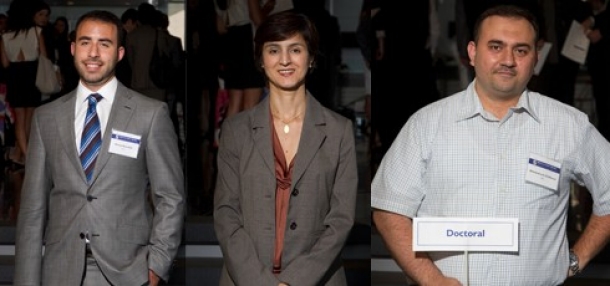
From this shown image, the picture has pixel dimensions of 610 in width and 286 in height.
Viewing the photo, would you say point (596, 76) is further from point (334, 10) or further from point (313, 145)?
point (313, 145)

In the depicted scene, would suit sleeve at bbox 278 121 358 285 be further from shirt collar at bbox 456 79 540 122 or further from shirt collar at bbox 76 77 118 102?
shirt collar at bbox 76 77 118 102

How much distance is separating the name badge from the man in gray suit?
1.29 m

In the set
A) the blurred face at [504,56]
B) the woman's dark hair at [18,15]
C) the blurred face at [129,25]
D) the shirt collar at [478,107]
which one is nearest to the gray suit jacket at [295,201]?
the shirt collar at [478,107]

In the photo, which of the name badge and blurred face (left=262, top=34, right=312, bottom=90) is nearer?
the name badge

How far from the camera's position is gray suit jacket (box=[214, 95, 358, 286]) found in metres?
4.23

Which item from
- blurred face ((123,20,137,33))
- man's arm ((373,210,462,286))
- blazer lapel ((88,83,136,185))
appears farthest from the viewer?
blurred face ((123,20,137,33))

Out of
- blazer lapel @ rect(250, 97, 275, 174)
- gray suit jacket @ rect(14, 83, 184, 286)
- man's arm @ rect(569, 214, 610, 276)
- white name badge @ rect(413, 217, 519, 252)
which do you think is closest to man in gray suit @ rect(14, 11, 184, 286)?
gray suit jacket @ rect(14, 83, 184, 286)

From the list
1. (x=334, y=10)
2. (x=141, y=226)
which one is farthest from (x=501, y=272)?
(x=334, y=10)

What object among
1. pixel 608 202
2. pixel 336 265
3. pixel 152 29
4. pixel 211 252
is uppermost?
pixel 152 29

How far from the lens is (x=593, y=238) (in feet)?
13.6

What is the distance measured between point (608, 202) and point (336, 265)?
100cm

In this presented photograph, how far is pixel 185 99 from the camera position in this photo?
21.9 ft

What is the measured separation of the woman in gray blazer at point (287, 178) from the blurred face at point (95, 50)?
517 millimetres

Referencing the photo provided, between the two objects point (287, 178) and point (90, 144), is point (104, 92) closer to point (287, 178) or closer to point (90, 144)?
point (90, 144)
